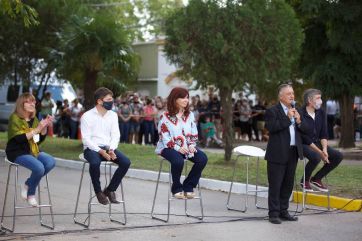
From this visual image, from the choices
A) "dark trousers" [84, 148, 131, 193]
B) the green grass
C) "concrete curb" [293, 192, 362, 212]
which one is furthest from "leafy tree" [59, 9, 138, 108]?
"dark trousers" [84, 148, 131, 193]

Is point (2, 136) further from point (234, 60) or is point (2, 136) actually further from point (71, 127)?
point (234, 60)

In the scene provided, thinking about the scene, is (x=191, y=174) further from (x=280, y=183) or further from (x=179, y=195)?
(x=280, y=183)

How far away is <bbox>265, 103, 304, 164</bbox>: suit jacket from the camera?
986cm

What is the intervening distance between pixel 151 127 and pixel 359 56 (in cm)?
832

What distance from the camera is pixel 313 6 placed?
61.8 ft

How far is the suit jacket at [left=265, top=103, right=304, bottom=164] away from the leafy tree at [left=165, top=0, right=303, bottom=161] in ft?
17.8

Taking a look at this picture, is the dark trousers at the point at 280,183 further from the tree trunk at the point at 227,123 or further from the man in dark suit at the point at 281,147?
the tree trunk at the point at 227,123

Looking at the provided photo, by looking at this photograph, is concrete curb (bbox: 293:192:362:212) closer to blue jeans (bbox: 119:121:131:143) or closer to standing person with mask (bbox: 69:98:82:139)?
blue jeans (bbox: 119:121:131:143)

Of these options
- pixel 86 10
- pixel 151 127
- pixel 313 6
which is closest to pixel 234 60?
pixel 313 6

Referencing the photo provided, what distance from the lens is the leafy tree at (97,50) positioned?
19.9 m

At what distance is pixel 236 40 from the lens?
15328mm

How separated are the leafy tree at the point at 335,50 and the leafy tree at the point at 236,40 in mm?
3525

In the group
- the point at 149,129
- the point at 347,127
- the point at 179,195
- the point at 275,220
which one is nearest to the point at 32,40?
the point at 149,129

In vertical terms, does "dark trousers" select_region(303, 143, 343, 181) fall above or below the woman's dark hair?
below
